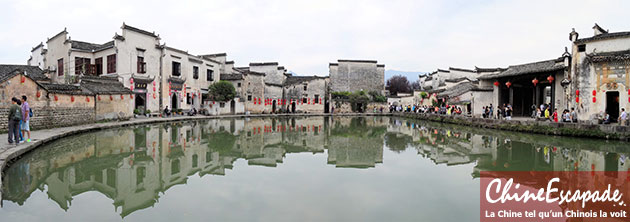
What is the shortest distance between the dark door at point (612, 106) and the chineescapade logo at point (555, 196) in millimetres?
9102

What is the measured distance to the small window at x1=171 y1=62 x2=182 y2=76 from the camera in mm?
22755

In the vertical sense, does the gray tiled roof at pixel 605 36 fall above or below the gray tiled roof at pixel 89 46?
below

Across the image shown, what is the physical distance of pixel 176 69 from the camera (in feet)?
75.4

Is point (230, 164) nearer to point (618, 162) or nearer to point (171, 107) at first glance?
point (618, 162)

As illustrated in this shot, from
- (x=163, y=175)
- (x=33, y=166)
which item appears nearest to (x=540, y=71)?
(x=163, y=175)

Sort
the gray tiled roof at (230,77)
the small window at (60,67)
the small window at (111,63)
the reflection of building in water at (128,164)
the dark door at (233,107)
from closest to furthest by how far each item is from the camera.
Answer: the reflection of building in water at (128,164), the small window at (111,63), the small window at (60,67), the dark door at (233,107), the gray tiled roof at (230,77)

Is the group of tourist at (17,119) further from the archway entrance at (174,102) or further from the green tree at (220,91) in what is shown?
the green tree at (220,91)

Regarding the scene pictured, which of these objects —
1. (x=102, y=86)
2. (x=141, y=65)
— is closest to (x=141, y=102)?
(x=141, y=65)

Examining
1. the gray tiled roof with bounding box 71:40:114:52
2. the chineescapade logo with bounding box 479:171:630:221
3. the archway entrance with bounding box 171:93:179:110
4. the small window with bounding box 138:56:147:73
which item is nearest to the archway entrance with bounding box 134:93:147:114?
the small window with bounding box 138:56:147:73

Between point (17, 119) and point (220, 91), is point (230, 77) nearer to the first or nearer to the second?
point (220, 91)

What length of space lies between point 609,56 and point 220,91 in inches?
851

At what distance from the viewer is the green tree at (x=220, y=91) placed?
82.3 feet

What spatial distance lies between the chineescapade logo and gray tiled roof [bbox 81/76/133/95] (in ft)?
49.1

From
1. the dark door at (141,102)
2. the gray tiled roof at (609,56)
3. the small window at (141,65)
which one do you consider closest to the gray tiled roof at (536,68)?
the gray tiled roof at (609,56)
